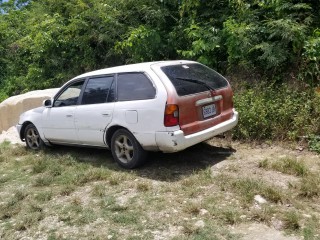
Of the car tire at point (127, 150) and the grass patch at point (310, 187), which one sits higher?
the car tire at point (127, 150)

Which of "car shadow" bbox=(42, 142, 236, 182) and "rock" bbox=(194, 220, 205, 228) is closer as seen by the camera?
"rock" bbox=(194, 220, 205, 228)

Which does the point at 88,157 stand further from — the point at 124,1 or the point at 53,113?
the point at 124,1

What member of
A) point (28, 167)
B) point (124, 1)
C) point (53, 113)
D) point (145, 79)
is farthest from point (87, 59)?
point (145, 79)

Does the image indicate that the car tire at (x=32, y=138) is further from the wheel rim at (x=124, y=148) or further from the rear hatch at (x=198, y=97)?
the rear hatch at (x=198, y=97)

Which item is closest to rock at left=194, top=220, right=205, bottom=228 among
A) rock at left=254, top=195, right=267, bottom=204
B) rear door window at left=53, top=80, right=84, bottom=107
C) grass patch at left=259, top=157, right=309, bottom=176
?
rock at left=254, top=195, right=267, bottom=204

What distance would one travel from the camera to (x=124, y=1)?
34.4 feet

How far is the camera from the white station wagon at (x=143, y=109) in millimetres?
5414

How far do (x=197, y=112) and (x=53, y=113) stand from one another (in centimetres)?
297

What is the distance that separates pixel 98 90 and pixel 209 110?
1924 mm

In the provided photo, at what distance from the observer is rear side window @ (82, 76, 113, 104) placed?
6.26m

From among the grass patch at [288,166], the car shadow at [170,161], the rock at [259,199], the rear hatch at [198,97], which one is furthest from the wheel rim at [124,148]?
the rock at [259,199]

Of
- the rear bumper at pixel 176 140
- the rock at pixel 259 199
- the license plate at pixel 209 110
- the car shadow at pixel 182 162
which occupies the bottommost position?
the car shadow at pixel 182 162

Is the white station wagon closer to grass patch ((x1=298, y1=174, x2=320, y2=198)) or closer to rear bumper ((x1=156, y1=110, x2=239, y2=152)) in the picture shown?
rear bumper ((x1=156, y1=110, x2=239, y2=152))

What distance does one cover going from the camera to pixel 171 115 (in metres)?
5.32
